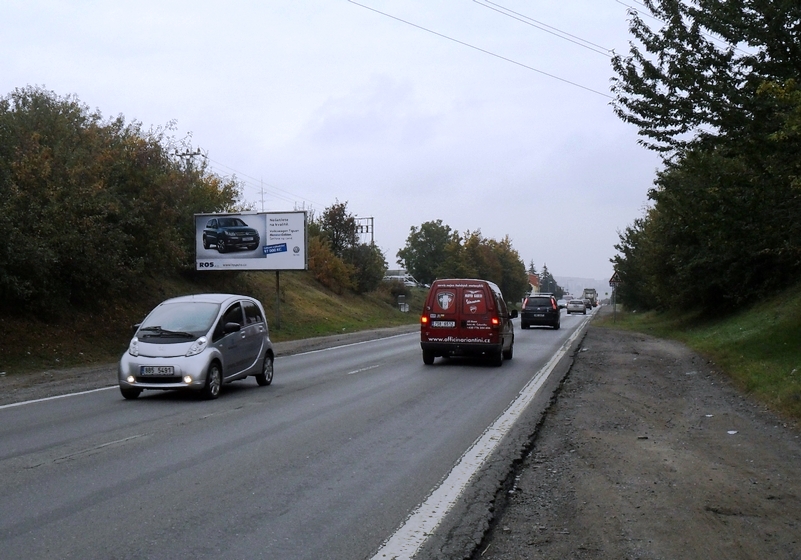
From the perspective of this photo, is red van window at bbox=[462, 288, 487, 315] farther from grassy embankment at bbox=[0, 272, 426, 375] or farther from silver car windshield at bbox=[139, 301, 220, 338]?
grassy embankment at bbox=[0, 272, 426, 375]

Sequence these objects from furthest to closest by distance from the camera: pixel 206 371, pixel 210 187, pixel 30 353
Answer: pixel 210 187, pixel 30 353, pixel 206 371

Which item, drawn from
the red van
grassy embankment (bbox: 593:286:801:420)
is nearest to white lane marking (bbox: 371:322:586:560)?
grassy embankment (bbox: 593:286:801:420)

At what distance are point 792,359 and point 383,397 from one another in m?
7.91

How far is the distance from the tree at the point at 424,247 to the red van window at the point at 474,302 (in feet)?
301

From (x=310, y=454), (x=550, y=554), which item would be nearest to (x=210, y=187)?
(x=310, y=454)

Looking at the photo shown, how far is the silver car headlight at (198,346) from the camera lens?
13383mm

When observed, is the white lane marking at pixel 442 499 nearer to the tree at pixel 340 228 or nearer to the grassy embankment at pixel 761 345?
the grassy embankment at pixel 761 345

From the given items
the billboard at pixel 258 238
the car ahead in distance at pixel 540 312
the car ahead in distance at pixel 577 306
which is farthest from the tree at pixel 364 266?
the billboard at pixel 258 238

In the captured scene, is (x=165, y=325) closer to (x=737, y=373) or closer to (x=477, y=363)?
(x=477, y=363)

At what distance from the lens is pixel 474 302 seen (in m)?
20.2

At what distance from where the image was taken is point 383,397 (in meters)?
14.0

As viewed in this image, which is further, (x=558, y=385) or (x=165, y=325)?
(x=558, y=385)

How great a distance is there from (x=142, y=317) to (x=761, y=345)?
785 inches

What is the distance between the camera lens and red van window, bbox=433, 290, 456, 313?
66.4 feet
